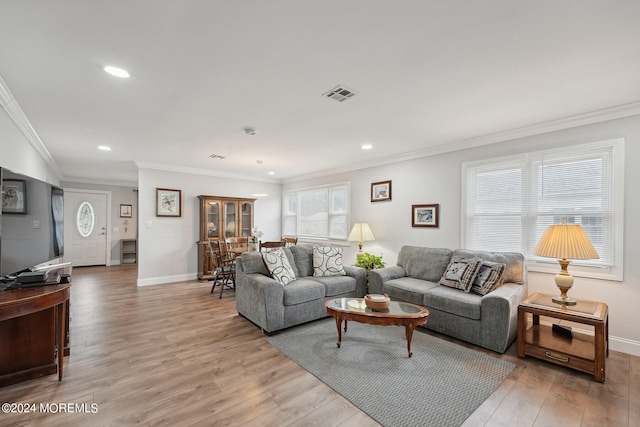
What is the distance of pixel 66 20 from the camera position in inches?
63.9

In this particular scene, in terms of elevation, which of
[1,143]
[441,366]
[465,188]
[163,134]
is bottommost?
[441,366]

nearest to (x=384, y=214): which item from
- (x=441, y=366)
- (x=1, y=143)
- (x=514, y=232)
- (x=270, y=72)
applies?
(x=514, y=232)

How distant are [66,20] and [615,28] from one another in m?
3.25

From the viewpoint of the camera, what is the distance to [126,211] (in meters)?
8.45

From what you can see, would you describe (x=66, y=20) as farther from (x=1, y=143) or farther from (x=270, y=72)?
(x=1, y=143)

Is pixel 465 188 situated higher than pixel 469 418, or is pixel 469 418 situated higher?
pixel 465 188

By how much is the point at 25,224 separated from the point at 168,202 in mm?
3506

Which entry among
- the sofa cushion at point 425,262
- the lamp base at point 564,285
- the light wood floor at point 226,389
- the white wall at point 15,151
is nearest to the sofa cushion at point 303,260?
the light wood floor at point 226,389

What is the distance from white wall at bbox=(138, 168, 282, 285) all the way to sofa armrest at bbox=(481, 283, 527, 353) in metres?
5.51

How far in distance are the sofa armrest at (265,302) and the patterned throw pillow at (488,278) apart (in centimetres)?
223

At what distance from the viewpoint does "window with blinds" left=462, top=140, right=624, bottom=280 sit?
2896mm

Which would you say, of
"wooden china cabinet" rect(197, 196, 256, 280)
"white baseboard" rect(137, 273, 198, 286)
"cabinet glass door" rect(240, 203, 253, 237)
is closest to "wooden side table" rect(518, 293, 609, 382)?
"wooden china cabinet" rect(197, 196, 256, 280)

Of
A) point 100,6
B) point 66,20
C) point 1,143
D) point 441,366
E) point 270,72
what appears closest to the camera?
point 100,6

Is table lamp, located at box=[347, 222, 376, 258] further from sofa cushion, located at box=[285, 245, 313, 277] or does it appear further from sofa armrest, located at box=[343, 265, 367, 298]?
sofa cushion, located at box=[285, 245, 313, 277]
